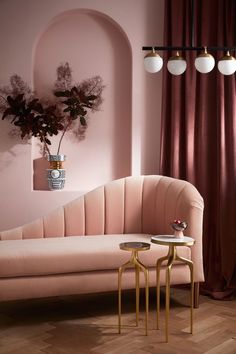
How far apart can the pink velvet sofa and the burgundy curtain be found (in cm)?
35

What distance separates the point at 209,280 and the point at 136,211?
820 mm

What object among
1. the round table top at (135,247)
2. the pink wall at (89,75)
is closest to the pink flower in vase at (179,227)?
the round table top at (135,247)

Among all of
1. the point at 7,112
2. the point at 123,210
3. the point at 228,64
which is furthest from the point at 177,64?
the point at 7,112

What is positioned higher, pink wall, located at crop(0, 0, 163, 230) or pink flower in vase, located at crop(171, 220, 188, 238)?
pink wall, located at crop(0, 0, 163, 230)

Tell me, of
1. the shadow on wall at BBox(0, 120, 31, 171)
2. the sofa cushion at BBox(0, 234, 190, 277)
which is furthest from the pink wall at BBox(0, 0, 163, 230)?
the sofa cushion at BBox(0, 234, 190, 277)

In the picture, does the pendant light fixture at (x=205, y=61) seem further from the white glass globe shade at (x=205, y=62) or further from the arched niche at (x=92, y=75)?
the arched niche at (x=92, y=75)

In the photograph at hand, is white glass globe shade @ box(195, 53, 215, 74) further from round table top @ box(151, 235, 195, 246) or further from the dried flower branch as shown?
the dried flower branch

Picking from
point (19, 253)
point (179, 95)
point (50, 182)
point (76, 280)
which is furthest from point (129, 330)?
point (179, 95)

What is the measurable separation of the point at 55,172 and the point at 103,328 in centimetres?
150

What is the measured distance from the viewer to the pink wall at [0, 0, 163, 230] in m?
3.99

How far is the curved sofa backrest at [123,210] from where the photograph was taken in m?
3.52

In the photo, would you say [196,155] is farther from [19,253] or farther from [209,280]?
[19,253]

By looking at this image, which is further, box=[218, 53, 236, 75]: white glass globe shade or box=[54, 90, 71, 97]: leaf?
box=[54, 90, 71, 97]: leaf

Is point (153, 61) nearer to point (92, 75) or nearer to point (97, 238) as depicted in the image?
point (97, 238)
